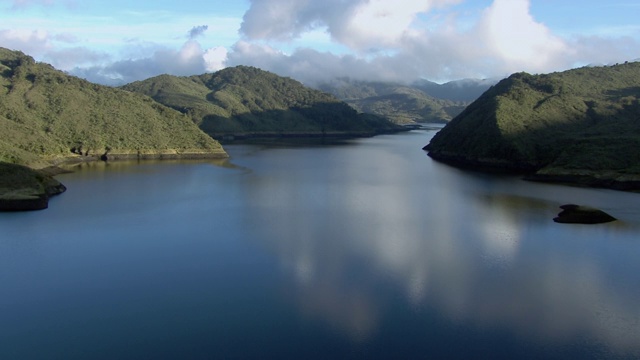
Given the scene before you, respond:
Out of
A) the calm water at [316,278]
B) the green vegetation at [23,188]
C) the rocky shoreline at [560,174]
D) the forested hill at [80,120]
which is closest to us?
the calm water at [316,278]

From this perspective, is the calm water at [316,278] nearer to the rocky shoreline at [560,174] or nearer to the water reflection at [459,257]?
the water reflection at [459,257]

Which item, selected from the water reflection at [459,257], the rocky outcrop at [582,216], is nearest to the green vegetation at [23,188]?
the water reflection at [459,257]

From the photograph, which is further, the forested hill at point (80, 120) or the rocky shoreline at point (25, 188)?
the forested hill at point (80, 120)

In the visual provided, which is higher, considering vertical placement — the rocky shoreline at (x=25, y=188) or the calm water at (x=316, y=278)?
the rocky shoreline at (x=25, y=188)

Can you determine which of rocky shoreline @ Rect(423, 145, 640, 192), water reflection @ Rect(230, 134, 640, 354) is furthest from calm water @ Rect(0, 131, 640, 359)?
rocky shoreline @ Rect(423, 145, 640, 192)

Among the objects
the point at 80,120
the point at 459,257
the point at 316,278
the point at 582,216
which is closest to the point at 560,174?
the point at 582,216

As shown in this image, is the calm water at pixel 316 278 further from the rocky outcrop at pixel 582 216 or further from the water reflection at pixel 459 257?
the rocky outcrop at pixel 582 216

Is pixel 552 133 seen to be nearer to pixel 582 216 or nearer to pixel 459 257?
pixel 582 216

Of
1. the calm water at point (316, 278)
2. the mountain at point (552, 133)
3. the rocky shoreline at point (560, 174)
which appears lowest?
the calm water at point (316, 278)

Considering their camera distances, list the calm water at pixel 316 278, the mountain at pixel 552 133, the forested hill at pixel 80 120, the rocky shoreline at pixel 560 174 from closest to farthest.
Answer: the calm water at pixel 316 278
the rocky shoreline at pixel 560 174
the mountain at pixel 552 133
the forested hill at pixel 80 120
